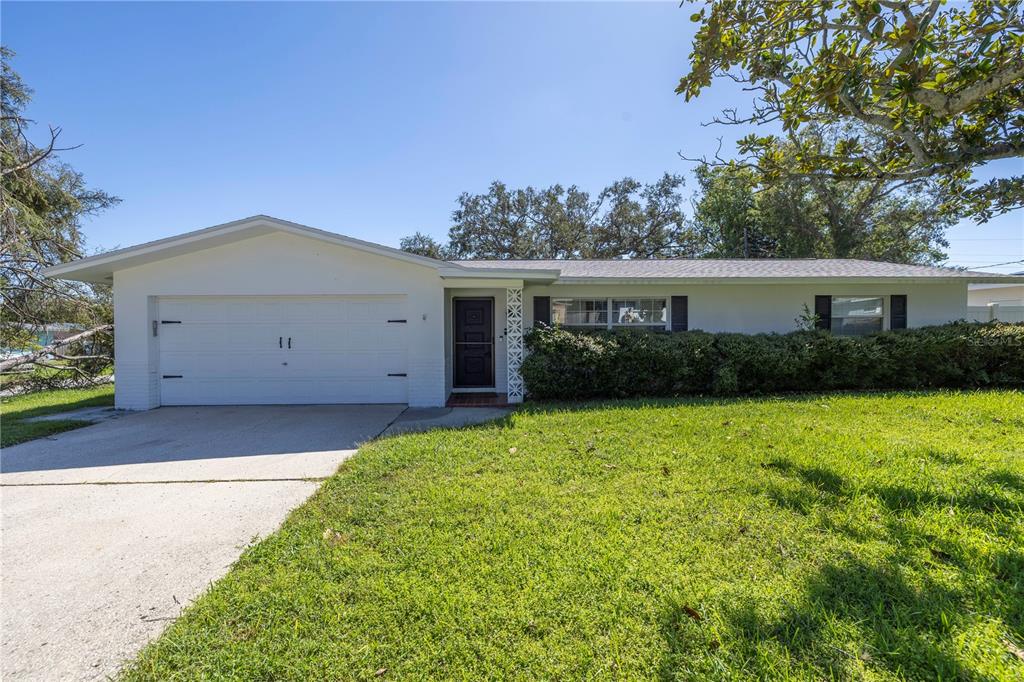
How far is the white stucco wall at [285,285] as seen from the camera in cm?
786

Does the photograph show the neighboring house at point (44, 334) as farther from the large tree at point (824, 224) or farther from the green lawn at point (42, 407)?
the large tree at point (824, 224)

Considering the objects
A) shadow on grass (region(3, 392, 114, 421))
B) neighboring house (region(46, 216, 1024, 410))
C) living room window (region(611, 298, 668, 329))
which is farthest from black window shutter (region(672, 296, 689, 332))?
shadow on grass (region(3, 392, 114, 421))

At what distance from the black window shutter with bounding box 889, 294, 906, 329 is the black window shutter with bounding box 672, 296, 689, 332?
4.77 meters

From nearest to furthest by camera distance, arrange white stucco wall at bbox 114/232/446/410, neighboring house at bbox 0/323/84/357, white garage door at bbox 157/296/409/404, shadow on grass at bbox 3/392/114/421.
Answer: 1. shadow on grass at bbox 3/392/114/421
2. white stucco wall at bbox 114/232/446/410
3. white garage door at bbox 157/296/409/404
4. neighboring house at bbox 0/323/84/357

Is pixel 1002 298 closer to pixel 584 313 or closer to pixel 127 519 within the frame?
pixel 584 313

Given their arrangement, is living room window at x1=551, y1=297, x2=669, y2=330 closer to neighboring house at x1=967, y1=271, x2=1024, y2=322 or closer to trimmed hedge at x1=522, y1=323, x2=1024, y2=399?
trimmed hedge at x1=522, y1=323, x2=1024, y2=399

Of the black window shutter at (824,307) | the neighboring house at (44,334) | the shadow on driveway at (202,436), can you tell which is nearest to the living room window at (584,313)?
the shadow on driveway at (202,436)

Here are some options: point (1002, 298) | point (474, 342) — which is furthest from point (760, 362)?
point (1002, 298)

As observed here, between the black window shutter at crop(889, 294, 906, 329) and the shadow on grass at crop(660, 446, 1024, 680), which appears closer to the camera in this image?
the shadow on grass at crop(660, 446, 1024, 680)

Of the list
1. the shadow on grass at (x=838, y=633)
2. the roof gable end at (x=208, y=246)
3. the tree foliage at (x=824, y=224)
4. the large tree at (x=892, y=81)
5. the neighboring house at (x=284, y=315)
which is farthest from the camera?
the tree foliage at (x=824, y=224)

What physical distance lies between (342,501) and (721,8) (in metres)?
5.96

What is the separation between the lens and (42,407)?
822 cm

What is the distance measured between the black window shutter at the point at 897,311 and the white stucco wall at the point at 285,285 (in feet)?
33.4

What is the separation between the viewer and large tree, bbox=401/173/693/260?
1038 inches
